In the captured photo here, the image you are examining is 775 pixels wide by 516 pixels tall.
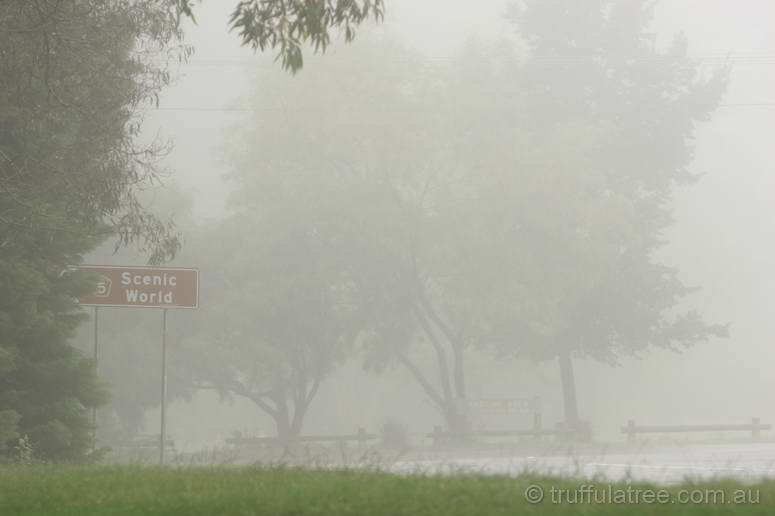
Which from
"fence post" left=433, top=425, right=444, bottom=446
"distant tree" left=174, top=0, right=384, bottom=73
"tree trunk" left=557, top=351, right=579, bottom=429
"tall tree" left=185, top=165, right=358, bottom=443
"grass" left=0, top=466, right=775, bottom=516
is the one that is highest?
"tall tree" left=185, top=165, right=358, bottom=443

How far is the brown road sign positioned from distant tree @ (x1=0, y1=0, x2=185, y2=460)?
2.14 feet

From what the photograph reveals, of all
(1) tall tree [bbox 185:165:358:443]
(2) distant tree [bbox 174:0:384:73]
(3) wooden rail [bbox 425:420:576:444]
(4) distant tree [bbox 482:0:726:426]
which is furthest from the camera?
(1) tall tree [bbox 185:165:358:443]

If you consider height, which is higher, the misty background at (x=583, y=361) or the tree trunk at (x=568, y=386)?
the misty background at (x=583, y=361)

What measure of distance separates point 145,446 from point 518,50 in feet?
64.8

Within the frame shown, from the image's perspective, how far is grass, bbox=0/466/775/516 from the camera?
9.08m

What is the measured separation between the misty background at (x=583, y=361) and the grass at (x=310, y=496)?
3027cm

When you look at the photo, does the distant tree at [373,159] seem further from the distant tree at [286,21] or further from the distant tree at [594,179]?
the distant tree at [286,21]

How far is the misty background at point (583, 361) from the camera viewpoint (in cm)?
4512

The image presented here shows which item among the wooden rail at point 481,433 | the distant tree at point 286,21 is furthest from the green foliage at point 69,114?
the wooden rail at point 481,433

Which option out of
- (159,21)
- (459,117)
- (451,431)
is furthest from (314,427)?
(159,21)

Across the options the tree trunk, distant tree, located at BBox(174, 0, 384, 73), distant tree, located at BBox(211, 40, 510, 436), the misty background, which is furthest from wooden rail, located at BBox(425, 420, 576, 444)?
distant tree, located at BBox(174, 0, 384, 73)

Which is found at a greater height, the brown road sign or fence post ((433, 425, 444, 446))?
the brown road sign

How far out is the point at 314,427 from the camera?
65.9 m

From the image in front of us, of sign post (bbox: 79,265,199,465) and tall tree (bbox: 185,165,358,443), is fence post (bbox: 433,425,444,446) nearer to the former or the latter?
tall tree (bbox: 185,165,358,443)
